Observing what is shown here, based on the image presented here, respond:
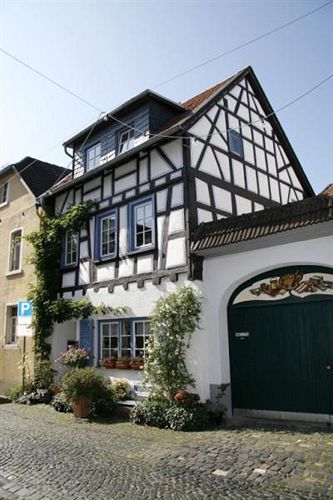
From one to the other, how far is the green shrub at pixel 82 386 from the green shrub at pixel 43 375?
3.12 meters

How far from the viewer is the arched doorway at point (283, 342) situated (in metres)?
8.32

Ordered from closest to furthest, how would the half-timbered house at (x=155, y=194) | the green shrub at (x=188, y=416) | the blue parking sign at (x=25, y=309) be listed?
the green shrub at (x=188, y=416), the half-timbered house at (x=155, y=194), the blue parking sign at (x=25, y=309)

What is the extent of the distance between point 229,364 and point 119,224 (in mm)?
5078

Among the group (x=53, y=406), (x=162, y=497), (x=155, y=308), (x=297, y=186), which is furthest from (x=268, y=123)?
(x=162, y=497)

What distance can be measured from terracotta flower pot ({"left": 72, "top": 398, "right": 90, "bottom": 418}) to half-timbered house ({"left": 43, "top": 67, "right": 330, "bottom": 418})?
4.87 ft

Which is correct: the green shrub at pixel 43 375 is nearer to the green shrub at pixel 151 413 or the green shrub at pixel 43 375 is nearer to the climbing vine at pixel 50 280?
the climbing vine at pixel 50 280

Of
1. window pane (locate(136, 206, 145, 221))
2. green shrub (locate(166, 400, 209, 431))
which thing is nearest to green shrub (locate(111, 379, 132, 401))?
green shrub (locate(166, 400, 209, 431))

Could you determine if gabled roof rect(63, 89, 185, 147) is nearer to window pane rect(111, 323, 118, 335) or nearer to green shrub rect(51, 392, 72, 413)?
window pane rect(111, 323, 118, 335)

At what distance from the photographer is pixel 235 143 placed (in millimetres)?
12805

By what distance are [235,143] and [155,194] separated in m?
3.43

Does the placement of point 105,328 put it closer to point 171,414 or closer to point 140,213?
point 140,213

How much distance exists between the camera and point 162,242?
1070 cm

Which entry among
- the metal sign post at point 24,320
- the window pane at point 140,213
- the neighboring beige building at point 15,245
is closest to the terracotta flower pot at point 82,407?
the metal sign post at point 24,320

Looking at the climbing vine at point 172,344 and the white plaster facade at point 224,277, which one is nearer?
the white plaster facade at point 224,277
